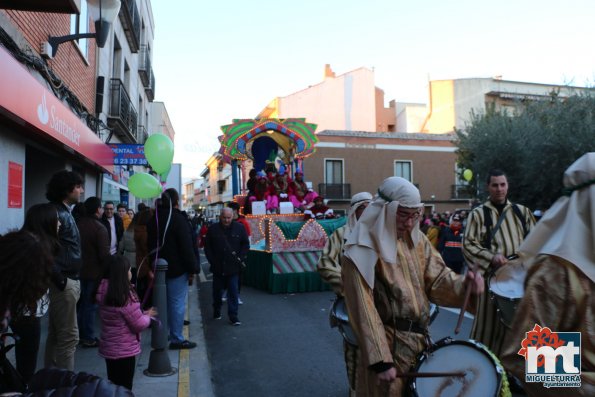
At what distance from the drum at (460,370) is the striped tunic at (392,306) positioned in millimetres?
114

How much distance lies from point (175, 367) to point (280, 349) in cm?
130

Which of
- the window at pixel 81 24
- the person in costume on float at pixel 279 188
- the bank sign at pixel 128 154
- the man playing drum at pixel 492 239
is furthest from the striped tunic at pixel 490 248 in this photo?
the bank sign at pixel 128 154

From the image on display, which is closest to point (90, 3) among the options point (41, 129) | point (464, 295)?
point (41, 129)

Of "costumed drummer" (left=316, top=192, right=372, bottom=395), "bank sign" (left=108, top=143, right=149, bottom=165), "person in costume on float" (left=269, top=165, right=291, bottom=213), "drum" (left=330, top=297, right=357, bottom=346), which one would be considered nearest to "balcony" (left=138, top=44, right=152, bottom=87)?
"bank sign" (left=108, top=143, right=149, bottom=165)

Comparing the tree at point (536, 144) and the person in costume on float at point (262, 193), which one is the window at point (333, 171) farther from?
the person in costume on float at point (262, 193)

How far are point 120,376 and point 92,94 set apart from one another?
9949 mm

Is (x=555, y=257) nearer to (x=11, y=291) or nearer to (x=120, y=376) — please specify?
(x=11, y=291)

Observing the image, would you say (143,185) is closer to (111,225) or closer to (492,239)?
(111,225)

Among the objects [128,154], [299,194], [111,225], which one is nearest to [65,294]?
[111,225]

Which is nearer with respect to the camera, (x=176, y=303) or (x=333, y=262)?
(x=333, y=262)

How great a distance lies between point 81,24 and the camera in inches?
410

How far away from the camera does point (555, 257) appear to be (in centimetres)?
167

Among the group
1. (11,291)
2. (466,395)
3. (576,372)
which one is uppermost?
(11,291)

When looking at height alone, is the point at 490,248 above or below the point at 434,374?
above
